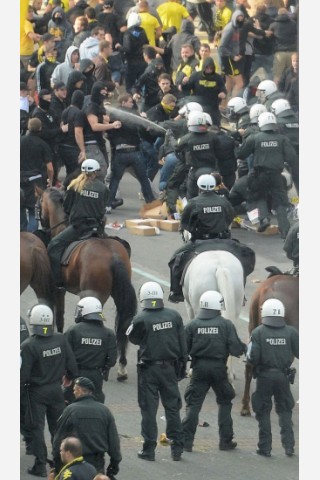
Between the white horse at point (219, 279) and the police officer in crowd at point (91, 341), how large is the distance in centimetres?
167

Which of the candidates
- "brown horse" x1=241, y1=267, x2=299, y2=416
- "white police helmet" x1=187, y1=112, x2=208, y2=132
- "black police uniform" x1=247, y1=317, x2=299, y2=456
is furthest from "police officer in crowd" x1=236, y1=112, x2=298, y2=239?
"black police uniform" x1=247, y1=317, x2=299, y2=456

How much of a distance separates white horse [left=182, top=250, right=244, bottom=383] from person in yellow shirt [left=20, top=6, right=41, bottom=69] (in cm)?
1068

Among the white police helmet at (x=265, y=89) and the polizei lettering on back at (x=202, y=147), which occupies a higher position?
the white police helmet at (x=265, y=89)

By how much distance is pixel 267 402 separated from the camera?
22.0m

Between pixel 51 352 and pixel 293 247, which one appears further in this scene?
pixel 293 247

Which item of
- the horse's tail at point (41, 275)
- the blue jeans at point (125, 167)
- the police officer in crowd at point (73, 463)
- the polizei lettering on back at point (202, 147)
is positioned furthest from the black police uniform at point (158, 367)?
the blue jeans at point (125, 167)

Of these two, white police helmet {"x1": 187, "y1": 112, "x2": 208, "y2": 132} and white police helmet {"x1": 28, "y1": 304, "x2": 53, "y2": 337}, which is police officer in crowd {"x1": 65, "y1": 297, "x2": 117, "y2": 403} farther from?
white police helmet {"x1": 187, "y1": 112, "x2": 208, "y2": 132}

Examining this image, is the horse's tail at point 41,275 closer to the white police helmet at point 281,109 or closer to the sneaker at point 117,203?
the sneaker at point 117,203

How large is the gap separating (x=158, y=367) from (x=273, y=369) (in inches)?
50.6

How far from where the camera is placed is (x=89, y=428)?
19969mm

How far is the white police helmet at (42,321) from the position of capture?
21.1m

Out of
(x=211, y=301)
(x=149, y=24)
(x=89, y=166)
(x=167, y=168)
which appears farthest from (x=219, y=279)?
(x=149, y=24)

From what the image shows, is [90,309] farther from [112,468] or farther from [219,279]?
[112,468]

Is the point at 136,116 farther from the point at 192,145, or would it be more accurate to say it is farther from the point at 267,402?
the point at 267,402
